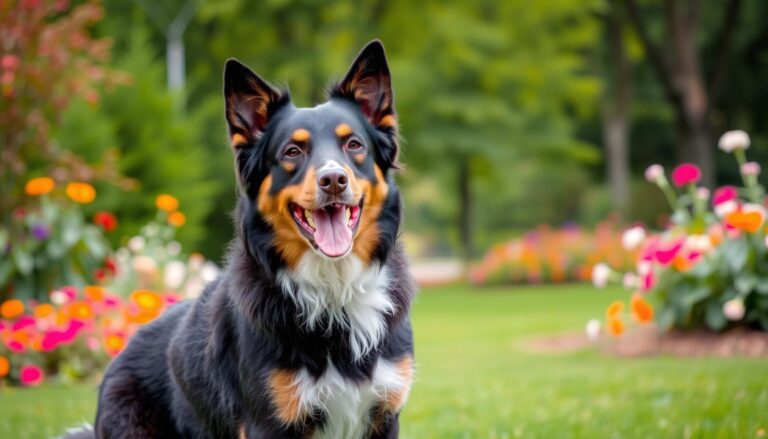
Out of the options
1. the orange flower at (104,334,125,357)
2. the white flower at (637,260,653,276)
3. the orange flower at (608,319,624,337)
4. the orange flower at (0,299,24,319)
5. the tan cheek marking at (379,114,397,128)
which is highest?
the tan cheek marking at (379,114,397,128)

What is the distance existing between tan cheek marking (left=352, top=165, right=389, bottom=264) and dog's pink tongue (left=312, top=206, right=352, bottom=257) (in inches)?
4.0

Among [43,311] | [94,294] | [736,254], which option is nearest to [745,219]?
[736,254]

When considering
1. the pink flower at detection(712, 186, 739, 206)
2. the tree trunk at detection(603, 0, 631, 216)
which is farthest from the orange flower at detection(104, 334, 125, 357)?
the tree trunk at detection(603, 0, 631, 216)

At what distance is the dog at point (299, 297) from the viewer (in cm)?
405

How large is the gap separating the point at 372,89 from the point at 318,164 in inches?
25.4

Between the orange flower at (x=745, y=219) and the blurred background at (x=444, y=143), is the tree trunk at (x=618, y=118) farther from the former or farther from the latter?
the orange flower at (x=745, y=219)

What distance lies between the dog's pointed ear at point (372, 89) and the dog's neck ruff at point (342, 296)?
2.65 feet

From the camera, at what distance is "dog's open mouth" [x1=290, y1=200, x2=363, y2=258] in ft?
13.6

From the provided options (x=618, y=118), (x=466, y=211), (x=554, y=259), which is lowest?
(x=554, y=259)

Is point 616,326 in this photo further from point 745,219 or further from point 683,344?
point 745,219

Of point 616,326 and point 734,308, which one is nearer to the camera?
point 734,308

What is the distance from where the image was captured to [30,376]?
8.84 meters

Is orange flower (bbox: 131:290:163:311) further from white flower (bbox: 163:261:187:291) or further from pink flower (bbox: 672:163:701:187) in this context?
pink flower (bbox: 672:163:701:187)

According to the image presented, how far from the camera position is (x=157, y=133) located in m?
20.2
